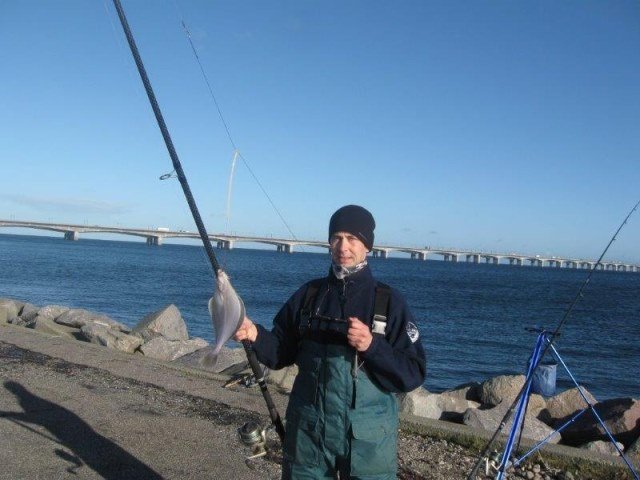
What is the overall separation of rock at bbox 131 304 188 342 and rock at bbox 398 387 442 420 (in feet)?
24.4

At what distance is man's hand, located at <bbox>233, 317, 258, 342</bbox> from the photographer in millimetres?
2871

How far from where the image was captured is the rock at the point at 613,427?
773 centimetres

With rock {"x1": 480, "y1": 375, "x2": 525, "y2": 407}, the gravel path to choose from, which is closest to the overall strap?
the gravel path

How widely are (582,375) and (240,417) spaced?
54.6 ft

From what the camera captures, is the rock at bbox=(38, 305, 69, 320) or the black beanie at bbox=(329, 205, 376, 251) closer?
the black beanie at bbox=(329, 205, 376, 251)

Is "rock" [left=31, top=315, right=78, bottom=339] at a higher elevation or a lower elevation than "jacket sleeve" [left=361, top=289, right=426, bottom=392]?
lower

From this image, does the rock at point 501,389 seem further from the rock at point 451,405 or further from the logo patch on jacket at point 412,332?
the logo patch on jacket at point 412,332

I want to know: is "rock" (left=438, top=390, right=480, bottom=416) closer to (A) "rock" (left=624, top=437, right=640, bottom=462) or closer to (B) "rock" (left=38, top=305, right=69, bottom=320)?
(A) "rock" (left=624, top=437, right=640, bottom=462)

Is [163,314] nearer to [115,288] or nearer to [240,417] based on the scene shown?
[240,417]

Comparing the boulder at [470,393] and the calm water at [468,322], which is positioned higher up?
the boulder at [470,393]

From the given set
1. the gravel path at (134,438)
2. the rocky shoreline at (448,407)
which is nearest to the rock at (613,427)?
the rocky shoreline at (448,407)

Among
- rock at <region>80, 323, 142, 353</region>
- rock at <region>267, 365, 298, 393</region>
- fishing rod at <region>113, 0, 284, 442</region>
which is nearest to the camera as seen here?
fishing rod at <region>113, 0, 284, 442</region>

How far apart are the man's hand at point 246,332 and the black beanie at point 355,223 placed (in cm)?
59

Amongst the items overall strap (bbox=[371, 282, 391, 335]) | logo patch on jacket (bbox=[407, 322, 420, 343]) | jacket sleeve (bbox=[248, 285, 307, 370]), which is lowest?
jacket sleeve (bbox=[248, 285, 307, 370])
